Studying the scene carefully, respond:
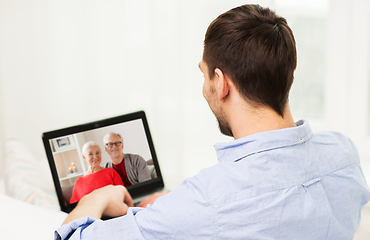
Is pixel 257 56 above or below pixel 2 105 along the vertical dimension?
below

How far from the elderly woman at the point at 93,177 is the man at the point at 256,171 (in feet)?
0.91

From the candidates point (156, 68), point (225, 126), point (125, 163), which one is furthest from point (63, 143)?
point (156, 68)

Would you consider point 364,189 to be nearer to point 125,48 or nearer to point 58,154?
point 58,154

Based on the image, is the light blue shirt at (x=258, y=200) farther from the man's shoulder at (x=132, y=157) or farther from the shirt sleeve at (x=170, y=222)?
the man's shoulder at (x=132, y=157)

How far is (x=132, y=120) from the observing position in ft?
3.27

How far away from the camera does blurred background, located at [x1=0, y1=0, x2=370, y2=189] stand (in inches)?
63.1

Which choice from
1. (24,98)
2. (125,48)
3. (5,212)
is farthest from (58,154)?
(24,98)

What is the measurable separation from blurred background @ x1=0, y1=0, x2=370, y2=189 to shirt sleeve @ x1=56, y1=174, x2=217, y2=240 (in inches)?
41.9

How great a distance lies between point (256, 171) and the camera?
540 millimetres

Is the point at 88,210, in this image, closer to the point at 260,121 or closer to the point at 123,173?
the point at 123,173

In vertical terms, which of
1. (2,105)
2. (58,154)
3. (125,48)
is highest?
(125,48)

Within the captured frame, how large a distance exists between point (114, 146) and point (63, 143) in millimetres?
138

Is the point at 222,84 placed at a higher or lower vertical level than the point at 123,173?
higher

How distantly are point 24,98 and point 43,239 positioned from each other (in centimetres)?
141
